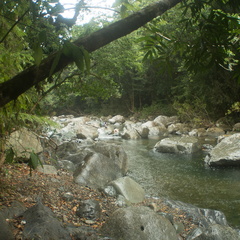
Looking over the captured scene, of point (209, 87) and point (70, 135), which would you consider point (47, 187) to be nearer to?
point (70, 135)

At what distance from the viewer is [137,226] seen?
324cm

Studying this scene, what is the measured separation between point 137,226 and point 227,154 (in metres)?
5.72

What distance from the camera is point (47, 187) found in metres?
4.22

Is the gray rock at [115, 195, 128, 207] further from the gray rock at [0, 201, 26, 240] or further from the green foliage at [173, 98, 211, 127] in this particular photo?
the green foliage at [173, 98, 211, 127]

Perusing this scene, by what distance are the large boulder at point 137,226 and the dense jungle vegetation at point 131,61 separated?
5.68 feet

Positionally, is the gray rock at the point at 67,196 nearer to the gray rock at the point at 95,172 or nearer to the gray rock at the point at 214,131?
the gray rock at the point at 95,172

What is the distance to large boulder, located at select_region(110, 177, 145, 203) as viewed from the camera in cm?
499

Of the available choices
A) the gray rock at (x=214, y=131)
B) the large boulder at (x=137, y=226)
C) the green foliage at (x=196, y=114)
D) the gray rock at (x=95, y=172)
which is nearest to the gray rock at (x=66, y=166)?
the gray rock at (x=95, y=172)

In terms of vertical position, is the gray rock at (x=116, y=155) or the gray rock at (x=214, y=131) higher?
the gray rock at (x=116, y=155)

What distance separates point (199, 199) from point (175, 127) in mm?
12363

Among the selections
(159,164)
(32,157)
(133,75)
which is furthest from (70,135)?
(133,75)

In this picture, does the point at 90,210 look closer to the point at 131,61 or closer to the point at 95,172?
the point at 95,172

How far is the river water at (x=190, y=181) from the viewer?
208 inches

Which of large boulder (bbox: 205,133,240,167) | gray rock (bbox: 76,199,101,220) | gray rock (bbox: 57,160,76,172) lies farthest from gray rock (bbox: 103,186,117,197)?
large boulder (bbox: 205,133,240,167)
